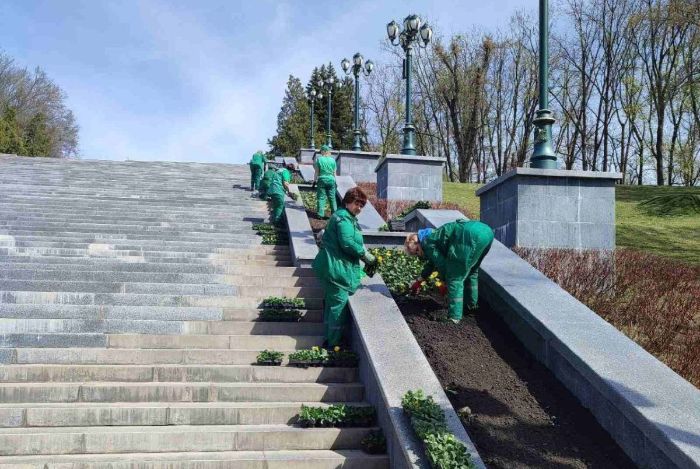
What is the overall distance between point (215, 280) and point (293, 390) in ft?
10.6

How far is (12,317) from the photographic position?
724 cm

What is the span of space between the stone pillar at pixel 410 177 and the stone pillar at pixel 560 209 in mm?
7431

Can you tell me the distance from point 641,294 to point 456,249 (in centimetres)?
310

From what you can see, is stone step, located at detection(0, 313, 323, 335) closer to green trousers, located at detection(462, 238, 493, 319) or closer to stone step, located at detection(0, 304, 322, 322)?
stone step, located at detection(0, 304, 322, 322)

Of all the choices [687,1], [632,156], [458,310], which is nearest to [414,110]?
[632,156]

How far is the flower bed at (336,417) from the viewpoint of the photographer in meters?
5.51

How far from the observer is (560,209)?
373 inches

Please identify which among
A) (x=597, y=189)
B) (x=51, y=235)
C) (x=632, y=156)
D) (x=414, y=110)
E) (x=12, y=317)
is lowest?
(x=12, y=317)

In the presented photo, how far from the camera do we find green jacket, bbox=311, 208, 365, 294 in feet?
22.1

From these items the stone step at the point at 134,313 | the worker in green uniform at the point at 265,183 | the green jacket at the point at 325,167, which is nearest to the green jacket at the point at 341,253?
the stone step at the point at 134,313

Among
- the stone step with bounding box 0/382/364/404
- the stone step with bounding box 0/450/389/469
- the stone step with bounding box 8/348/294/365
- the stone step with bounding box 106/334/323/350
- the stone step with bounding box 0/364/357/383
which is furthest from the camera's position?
the stone step with bounding box 106/334/323/350

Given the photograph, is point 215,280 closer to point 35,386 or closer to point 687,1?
point 35,386

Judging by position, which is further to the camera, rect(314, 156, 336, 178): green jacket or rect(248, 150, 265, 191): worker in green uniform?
rect(248, 150, 265, 191): worker in green uniform

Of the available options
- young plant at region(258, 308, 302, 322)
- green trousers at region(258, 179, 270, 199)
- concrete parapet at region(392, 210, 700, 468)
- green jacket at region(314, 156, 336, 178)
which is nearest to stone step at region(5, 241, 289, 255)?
green jacket at region(314, 156, 336, 178)
